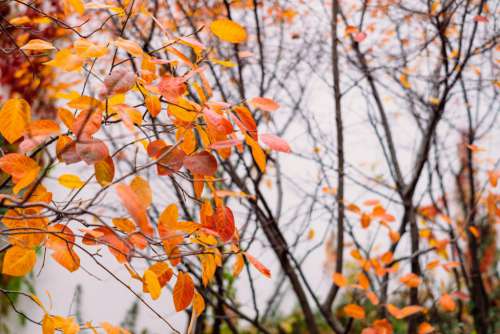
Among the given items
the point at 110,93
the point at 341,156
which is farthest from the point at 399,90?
the point at 110,93

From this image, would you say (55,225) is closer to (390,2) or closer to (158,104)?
(158,104)

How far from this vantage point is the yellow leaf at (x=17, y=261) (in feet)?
2.56

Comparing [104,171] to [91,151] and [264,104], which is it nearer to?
[91,151]

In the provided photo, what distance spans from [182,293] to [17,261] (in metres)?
0.27

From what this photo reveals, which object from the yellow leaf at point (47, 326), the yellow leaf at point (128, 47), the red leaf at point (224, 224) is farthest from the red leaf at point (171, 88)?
the yellow leaf at point (47, 326)

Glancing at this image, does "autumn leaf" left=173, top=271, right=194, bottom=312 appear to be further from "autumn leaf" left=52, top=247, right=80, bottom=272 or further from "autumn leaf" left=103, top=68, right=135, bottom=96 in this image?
"autumn leaf" left=103, top=68, right=135, bottom=96

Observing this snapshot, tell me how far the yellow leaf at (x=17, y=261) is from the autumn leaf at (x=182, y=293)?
0.23 m

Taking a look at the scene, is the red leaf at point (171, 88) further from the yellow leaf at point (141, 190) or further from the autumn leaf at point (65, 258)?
the autumn leaf at point (65, 258)

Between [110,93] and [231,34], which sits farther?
[231,34]

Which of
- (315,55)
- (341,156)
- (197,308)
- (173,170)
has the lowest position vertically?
(197,308)

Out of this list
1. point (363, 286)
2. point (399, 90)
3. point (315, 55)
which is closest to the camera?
point (363, 286)

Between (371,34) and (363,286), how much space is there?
133cm

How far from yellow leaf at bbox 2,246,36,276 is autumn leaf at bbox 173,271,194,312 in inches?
9.1

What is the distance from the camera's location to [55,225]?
80cm
